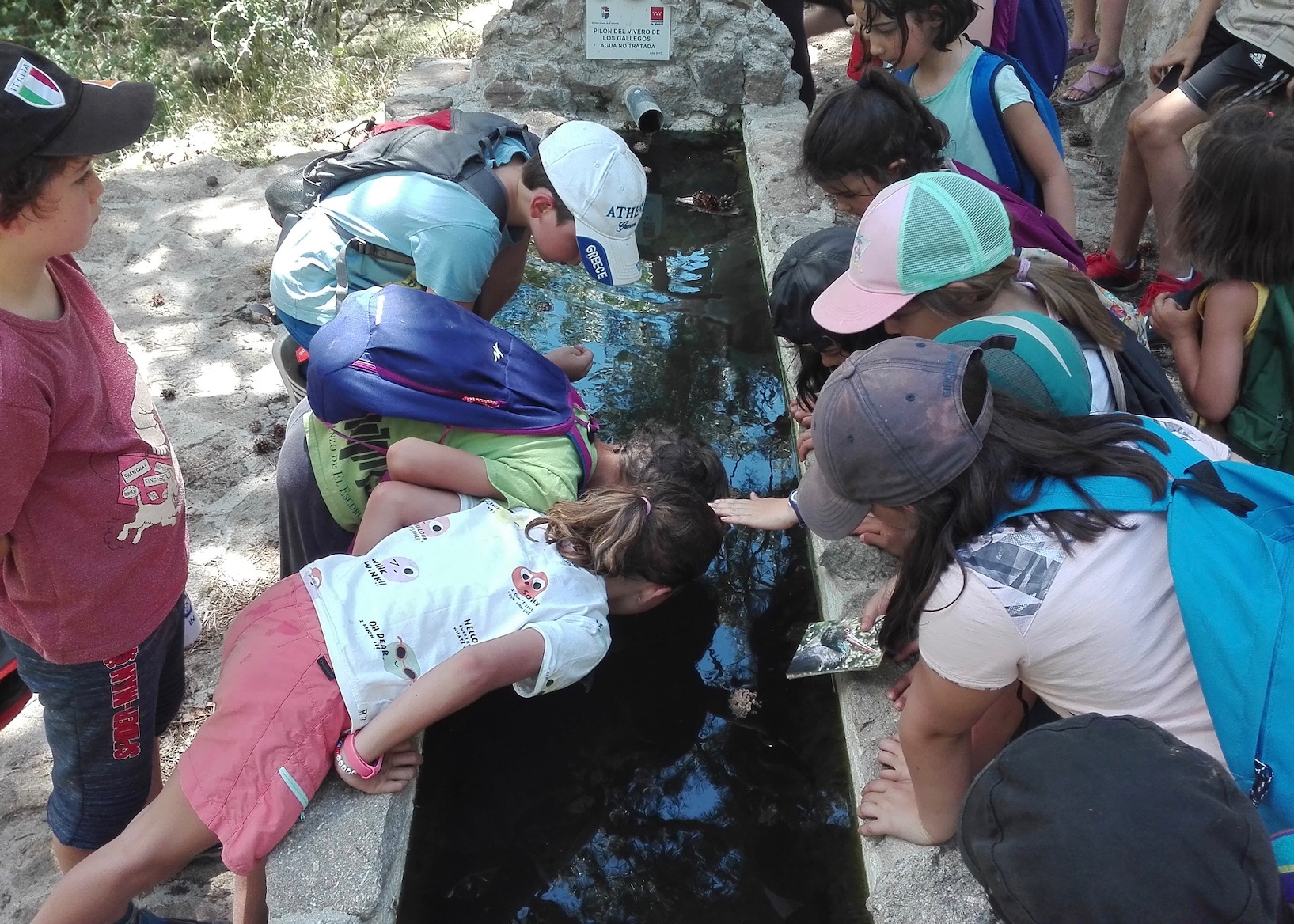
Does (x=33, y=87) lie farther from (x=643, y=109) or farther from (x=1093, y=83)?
(x=1093, y=83)

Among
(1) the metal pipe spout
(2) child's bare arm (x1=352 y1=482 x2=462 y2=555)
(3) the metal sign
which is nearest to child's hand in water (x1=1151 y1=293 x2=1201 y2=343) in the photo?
(2) child's bare arm (x1=352 y1=482 x2=462 y2=555)

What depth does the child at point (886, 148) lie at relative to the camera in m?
2.57

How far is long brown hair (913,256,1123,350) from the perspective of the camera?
2041 millimetres

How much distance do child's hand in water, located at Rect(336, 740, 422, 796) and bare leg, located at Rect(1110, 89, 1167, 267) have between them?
121 inches

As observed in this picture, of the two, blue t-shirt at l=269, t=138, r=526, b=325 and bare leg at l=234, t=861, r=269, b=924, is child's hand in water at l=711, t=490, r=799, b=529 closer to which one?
blue t-shirt at l=269, t=138, r=526, b=325

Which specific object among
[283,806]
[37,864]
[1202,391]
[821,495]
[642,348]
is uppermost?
[821,495]

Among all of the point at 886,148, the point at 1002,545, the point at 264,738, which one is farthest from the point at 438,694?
the point at 886,148

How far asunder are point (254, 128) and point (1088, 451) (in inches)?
193

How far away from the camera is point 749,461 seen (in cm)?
311

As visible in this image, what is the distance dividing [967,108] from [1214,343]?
107 cm

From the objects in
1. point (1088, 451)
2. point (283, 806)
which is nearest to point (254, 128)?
point (283, 806)

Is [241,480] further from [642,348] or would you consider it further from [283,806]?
[283,806]

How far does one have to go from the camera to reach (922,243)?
202 centimetres

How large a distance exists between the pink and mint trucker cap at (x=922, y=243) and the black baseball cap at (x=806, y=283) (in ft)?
1.10
